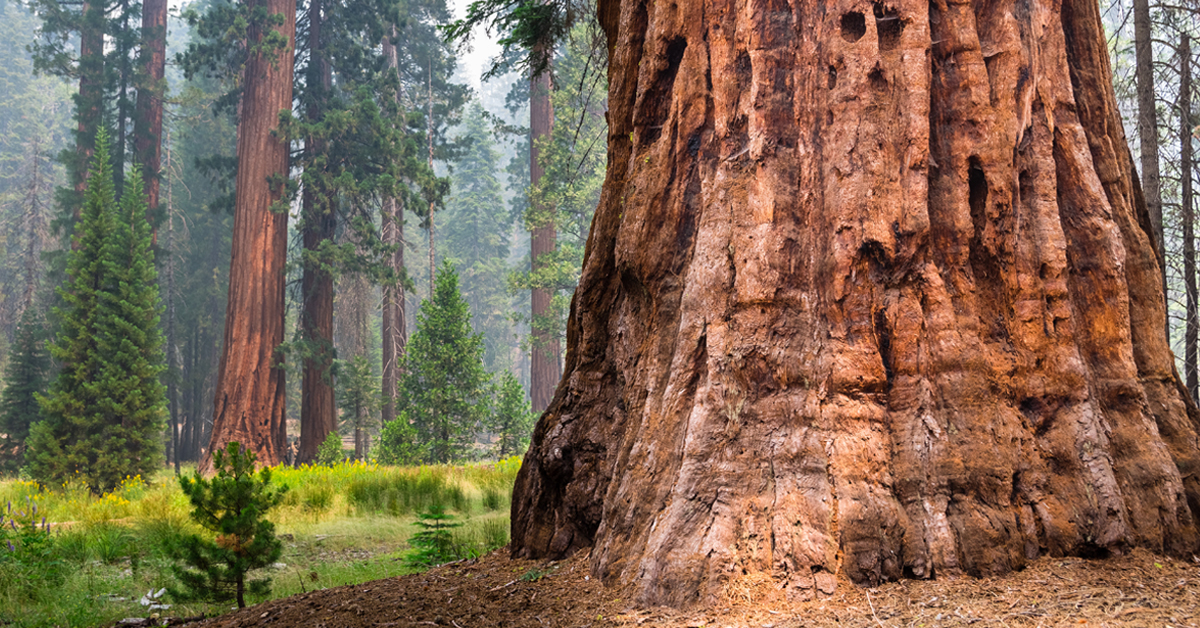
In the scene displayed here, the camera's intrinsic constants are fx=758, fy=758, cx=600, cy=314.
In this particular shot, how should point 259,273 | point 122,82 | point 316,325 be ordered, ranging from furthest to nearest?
point 122,82 → point 316,325 → point 259,273

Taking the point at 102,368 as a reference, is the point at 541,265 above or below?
above

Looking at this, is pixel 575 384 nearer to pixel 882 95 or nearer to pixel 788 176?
pixel 788 176

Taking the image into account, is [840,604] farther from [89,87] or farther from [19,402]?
[89,87]

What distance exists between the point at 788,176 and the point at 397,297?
66.5ft

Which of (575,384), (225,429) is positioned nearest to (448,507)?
(575,384)

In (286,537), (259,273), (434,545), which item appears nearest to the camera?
(434,545)

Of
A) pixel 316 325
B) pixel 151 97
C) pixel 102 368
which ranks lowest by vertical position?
pixel 102 368

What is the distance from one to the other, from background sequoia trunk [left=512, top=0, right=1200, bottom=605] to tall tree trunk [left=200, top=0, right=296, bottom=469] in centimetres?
1423

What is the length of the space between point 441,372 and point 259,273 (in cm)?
529


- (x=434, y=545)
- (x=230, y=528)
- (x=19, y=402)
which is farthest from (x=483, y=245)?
(x=230, y=528)

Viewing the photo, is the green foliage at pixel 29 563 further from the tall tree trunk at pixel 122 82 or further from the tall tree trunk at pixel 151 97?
the tall tree trunk at pixel 122 82

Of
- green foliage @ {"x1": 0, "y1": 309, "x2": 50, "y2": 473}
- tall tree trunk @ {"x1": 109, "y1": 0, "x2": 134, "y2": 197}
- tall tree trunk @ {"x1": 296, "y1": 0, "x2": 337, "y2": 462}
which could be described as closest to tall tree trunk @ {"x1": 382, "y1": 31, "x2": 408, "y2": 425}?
tall tree trunk @ {"x1": 296, "y1": 0, "x2": 337, "y2": 462}

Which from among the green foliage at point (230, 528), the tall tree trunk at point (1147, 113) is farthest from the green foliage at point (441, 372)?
the tall tree trunk at point (1147, 113)

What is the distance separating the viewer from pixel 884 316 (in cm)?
378
